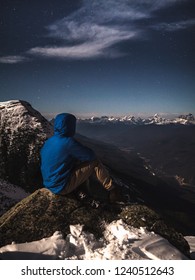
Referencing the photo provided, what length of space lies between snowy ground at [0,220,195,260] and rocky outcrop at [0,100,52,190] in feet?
36.9

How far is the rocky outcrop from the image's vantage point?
1575cm

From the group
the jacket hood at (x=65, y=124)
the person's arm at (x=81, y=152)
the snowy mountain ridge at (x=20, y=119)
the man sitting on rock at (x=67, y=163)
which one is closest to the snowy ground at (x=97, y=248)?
the man sitting on rock at (x=67, y=163)

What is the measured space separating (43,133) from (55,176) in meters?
11.8

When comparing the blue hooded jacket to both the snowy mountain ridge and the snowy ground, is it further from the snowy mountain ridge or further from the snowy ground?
the snowy mountain ridge

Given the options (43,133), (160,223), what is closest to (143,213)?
(160,223)

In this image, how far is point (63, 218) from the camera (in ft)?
16.6

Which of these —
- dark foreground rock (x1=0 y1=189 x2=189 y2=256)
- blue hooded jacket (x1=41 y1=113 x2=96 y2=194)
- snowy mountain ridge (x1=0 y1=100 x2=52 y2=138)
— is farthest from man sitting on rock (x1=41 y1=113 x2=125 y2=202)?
snowy mountain ridge (x1=0 y1=100 x2=52 y2=138)

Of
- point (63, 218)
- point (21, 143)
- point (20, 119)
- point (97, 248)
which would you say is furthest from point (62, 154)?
point (20, 119)

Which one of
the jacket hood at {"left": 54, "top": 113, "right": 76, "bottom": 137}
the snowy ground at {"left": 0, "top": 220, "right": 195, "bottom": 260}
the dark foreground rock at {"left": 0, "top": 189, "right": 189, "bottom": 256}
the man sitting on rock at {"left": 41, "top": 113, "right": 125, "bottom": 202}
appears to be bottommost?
the snowy ground at {"left": 0, "top": 220, "right": 195, "bottom": 260}

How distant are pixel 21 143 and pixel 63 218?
12.5 metres

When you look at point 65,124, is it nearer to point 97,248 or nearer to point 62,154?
point 62,154

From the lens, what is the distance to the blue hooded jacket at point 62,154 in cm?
480

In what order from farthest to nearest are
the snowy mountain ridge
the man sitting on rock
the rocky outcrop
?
the snowy mountain ridge
the rocky outcrop
the man sitting on rock
